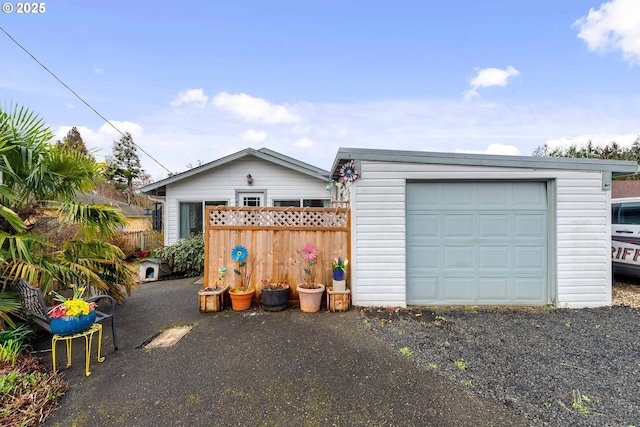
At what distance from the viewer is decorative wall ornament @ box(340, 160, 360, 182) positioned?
4809 millimetres

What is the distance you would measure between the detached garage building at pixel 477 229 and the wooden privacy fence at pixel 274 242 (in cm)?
55

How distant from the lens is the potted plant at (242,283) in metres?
4.74

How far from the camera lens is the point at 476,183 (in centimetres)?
493

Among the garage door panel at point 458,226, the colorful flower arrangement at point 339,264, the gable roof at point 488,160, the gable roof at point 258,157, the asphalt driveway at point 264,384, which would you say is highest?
the gable roof at point 258,157

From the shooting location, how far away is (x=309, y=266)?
5086 millimetres

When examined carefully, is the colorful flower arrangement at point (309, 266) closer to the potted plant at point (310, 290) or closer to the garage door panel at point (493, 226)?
the potted plant at point (310, 290)

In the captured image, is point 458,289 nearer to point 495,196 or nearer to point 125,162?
point 495,196

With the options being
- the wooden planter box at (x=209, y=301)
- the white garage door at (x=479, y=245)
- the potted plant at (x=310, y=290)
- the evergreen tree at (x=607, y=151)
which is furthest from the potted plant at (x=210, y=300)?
the evergreen tree at (x=607, y=151)

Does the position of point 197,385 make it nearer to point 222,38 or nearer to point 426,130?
point 222,38

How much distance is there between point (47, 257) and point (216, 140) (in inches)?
431

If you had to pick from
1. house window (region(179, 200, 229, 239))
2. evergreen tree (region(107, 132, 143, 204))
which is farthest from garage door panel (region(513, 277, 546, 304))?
evergreen tree (region(107, 132, 143, 204))

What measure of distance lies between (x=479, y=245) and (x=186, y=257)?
7.04 metres

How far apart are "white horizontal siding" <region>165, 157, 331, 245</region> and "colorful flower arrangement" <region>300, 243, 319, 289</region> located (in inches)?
151

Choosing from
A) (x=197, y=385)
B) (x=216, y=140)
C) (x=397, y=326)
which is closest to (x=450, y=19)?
(x=397, y=326)
